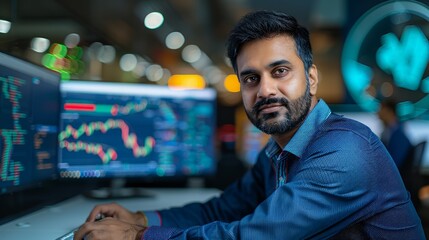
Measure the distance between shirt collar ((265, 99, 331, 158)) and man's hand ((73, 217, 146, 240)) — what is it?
15.7 inches

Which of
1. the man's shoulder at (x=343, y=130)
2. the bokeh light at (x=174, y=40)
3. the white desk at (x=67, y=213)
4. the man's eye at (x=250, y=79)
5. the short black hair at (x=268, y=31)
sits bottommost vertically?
the white desk at (x=67, y=213)

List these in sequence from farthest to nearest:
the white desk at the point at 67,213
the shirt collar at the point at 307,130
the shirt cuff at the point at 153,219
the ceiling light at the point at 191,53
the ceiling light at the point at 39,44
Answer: the ceiling light at the point at 191,53 → the ceiling light at the point at 39,44 → the shirt cuff at the point at 153,219 → the white desk at the point at 67,213 → the shirt collar at the point at 307,130

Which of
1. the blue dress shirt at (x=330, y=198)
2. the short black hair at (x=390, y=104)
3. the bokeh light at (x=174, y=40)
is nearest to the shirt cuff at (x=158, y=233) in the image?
the blue dress shirt at (x=330, y=198)

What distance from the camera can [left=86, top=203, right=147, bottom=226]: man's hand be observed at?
1293mm

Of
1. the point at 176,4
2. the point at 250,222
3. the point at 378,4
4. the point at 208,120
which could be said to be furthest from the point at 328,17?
the point at 250,222

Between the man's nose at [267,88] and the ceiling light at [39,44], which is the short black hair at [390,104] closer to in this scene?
the ceiling light at [39,44]

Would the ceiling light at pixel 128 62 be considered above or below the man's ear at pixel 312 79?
above

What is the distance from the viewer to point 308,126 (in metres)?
1.13

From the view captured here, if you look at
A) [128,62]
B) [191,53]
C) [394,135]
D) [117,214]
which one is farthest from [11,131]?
[191,53]

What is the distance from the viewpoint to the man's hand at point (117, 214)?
1293 millimetres

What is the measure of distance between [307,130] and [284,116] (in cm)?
7

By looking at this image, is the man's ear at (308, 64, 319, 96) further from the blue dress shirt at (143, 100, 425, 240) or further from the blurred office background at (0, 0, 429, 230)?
the blurred office background at (0, 0, 429, 230)

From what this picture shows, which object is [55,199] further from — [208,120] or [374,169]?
[374,169]

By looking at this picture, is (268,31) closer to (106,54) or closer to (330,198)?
(330,198)
